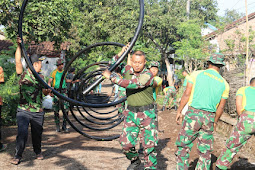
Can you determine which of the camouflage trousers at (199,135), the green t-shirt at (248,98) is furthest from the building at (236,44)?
the camouflage trousers at (199,135)

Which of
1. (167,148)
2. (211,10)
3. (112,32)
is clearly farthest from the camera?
(211,10)

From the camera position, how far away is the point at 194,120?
14.3 ft

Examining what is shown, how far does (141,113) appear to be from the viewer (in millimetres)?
4301

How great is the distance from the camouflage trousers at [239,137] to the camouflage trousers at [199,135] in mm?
295

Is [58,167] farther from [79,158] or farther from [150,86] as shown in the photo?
[150,86]

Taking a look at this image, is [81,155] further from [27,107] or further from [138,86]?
[138,86]

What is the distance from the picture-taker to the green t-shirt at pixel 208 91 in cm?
436

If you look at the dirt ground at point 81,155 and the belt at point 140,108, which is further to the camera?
the dirt ground at point 81,155

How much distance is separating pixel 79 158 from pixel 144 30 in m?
23.2

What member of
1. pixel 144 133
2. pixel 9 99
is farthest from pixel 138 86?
pixel 9 99

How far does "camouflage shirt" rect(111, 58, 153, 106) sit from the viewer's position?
13.6 feet

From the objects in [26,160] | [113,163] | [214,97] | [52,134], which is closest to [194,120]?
[214,97]

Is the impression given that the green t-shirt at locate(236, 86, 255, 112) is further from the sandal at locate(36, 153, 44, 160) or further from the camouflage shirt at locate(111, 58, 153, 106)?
the sandal at locate(36, 153, 44, 160)

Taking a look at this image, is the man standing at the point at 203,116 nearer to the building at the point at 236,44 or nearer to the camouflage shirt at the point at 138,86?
the camouflage shirt at the point at 138,86
